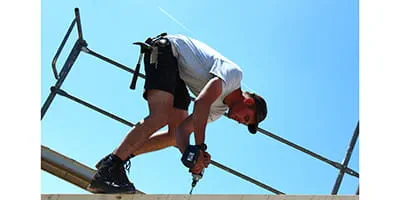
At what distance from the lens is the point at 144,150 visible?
9.74 ft

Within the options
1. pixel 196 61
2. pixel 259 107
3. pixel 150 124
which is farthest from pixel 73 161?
pixel 259 107

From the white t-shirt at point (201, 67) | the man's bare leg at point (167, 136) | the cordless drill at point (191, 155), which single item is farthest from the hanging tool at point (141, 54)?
the cordless drill at point (191, 155)

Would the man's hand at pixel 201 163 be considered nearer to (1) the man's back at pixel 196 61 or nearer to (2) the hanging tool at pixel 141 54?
(1) the man's back at pixel 196 61

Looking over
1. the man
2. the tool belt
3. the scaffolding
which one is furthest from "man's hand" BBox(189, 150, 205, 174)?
the scaffolding

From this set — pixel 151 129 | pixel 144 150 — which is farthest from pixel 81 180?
pixel 151 129

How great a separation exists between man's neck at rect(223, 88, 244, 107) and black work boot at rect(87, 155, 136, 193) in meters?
0.59

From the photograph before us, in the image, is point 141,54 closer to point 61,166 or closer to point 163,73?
point 163,73

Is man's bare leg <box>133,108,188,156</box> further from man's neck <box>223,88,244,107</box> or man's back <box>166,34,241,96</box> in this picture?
man's neck <box>223,88,244,107</box>

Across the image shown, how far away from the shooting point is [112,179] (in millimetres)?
2668

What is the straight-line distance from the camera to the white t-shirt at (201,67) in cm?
274

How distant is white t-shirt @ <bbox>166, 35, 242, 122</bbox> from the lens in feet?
8.98

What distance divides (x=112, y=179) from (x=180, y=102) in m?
0.56
